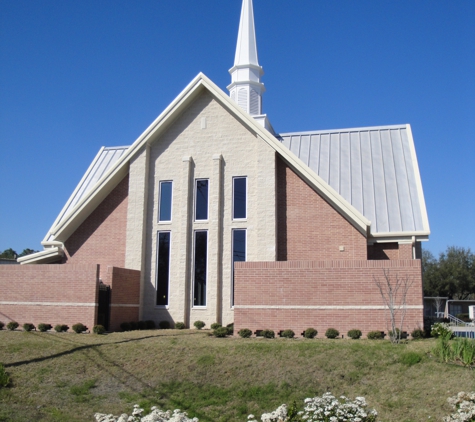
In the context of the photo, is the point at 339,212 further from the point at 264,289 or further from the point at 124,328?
the point at 124,328

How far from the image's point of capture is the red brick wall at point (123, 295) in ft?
70.2

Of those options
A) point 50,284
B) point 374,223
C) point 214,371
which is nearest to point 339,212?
point 374,223

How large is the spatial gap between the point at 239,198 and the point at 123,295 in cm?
616

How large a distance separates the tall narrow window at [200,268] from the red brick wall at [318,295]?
144 inches

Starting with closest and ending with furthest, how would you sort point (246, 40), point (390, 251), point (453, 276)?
point (390, 251), point (246, 40), point (453, 276)

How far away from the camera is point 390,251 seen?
2212 centimetres

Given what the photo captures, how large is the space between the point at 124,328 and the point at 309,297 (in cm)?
758

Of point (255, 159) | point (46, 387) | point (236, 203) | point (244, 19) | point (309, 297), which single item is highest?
point (244, 19)

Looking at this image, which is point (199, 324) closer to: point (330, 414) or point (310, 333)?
point (310, 333)

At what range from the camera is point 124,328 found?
21.7 m

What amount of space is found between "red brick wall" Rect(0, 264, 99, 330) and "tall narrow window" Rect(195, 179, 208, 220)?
511 centimetres

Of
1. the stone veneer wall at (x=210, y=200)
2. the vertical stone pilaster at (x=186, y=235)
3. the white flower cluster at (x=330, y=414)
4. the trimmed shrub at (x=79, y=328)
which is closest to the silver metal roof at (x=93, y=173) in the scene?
the stone veneer wall at (x=210, y=200)

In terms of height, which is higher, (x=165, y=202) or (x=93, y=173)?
(x=93, y=173)

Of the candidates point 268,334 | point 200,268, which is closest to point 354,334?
point 268,334
